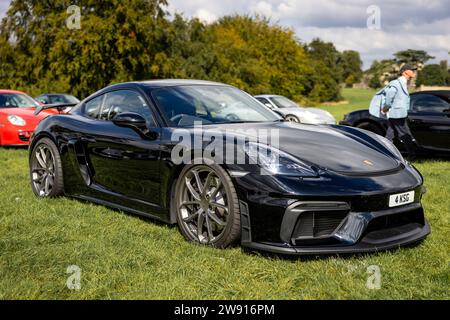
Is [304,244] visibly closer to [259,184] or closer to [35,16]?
[259,184]

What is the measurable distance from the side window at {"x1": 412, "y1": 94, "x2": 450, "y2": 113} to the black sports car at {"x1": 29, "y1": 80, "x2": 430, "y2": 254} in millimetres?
4770

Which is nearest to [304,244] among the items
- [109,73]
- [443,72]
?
[109,73]

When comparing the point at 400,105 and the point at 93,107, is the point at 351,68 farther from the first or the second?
the point at 93,107

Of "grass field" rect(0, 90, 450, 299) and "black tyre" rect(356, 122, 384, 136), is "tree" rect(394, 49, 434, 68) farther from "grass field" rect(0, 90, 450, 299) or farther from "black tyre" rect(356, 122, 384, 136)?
"grass field" rect(0, 90, 450, 299)

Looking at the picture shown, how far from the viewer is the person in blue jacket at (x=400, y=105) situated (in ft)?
25.4

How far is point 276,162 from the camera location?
353 cm

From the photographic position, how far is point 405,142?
800 centimetres

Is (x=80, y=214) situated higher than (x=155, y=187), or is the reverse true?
(x=155, y=187)

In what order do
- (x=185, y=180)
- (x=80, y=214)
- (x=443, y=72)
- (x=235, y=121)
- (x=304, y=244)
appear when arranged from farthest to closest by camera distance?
(x=443, y=72), (x=80, y=214), (x=235, y=121), (x=185, y=180), (x=304, y=244)

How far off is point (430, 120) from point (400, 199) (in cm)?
551

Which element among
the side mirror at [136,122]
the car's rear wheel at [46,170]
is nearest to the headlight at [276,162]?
the side mirror at [136,122]

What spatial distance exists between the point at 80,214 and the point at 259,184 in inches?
85.6

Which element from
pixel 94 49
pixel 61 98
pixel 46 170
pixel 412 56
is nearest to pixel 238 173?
pixel 46 170

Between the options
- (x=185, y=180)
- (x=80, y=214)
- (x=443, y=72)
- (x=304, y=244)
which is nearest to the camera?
(x=304, y=244)
